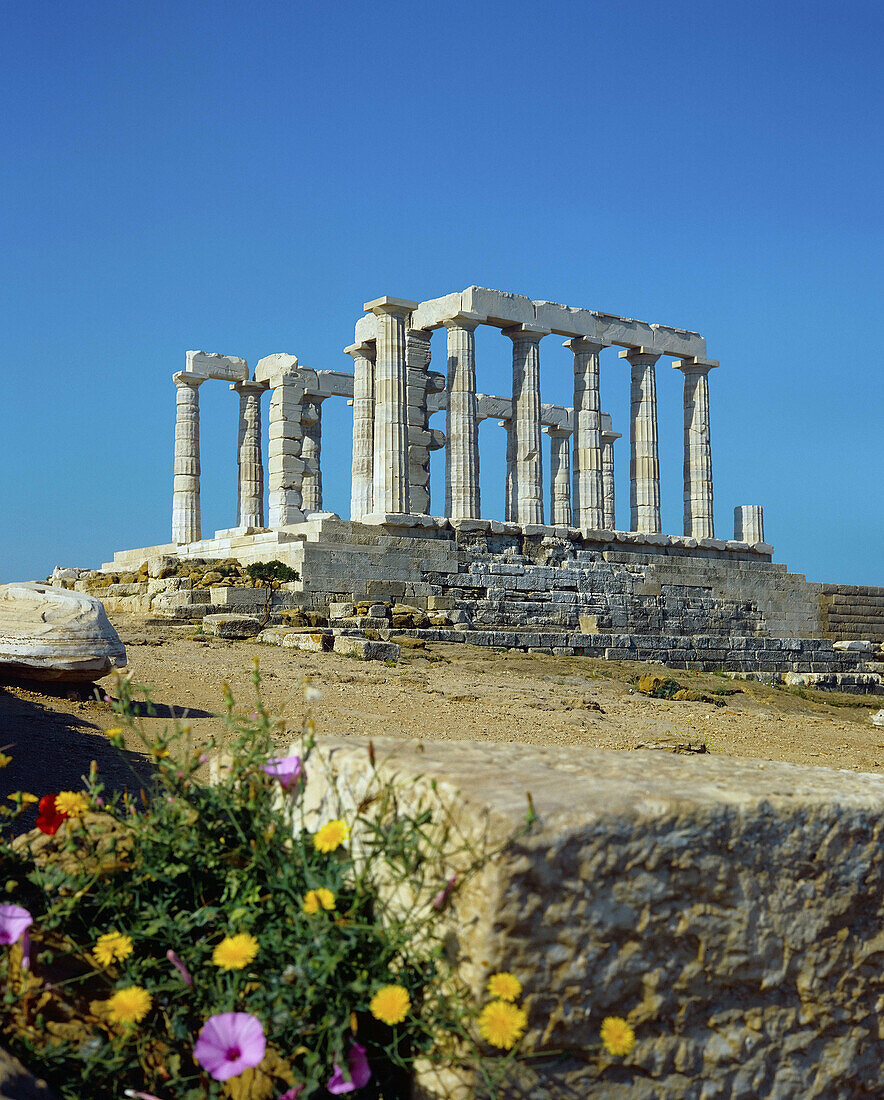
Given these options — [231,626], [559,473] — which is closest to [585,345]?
[559,473]

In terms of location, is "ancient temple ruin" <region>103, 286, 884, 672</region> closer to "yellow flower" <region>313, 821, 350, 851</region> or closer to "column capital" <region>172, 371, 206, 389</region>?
"column capital" <region>172, 371, 206, 389</region>

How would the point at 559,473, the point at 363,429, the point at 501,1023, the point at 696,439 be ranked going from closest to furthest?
the point at 501,1023
the point at 363,429
the point at 696,439
the point at 559,473

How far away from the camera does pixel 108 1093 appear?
216cm

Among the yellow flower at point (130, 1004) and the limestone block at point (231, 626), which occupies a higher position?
the limestone block at point (231, 626)

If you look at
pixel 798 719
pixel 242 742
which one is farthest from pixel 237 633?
pixel 242 742

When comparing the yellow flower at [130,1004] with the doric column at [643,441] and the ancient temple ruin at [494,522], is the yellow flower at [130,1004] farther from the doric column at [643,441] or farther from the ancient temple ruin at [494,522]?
the doric column at [643,441]

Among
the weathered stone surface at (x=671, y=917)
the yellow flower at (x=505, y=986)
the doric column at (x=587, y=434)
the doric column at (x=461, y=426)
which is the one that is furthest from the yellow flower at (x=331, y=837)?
the doric column at (x=587, y=434)

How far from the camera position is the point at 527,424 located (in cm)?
2662

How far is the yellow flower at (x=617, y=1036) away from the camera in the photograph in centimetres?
203

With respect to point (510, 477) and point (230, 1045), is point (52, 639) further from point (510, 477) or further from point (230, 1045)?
point (510, 477)

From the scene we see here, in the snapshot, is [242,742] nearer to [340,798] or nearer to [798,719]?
[340,798]

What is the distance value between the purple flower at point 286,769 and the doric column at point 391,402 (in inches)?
826

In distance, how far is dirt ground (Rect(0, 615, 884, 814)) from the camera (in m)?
6.45

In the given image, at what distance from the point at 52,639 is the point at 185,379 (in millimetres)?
23231
